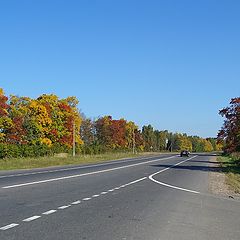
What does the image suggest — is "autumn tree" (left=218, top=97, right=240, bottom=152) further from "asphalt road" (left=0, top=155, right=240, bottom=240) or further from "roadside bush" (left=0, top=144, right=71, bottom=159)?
"asphalt road" (left=0, top=155, right=240, bottom=240)

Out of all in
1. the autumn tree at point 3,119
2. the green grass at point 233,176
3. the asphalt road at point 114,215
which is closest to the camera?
the asphalt road at point 114,215

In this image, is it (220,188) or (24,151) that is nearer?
(220,188)

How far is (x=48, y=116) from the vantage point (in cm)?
7912

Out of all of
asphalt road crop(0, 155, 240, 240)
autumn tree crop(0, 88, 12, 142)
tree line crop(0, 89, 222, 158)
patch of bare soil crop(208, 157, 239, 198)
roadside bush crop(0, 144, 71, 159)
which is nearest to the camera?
asphalt road crop(0, 155, 240, 240)

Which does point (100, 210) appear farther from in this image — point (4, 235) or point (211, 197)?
point (211, 197)

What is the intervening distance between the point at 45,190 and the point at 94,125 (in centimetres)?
11202

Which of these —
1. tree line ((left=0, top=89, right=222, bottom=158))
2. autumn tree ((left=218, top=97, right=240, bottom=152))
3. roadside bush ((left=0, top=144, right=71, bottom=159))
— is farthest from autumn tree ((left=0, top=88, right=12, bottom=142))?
autumn tree ((left=218, top=97, right=240, bottom=152))

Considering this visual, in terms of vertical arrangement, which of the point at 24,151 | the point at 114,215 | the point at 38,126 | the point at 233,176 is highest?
the point at 38,126

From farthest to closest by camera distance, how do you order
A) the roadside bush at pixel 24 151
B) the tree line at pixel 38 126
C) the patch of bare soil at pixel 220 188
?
the tree line at pixel 38 126
the roadside bush at pixel 24 151
the patch of bare soil at pixel 220 188

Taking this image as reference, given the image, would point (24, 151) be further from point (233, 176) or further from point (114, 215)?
point (114, 215)

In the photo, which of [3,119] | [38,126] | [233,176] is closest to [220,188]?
[233,176]

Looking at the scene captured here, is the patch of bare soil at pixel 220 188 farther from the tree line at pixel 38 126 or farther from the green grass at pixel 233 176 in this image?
the tree line at pixel 38 126

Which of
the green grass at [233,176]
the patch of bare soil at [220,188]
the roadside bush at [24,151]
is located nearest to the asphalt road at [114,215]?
the patch of bare soil at [220,188]

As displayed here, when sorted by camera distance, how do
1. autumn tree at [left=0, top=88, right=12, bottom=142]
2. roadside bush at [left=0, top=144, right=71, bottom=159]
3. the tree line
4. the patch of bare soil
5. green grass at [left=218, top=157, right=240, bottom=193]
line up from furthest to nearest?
autumn tree at [left=0, top=88, right=12, bottom=142] < the tree line < roadside bush at [left=0, top=144, right=71, bottom=159] < green grass at [left=218, top=157, right=240, bottom=193] < the patch of bare soil
